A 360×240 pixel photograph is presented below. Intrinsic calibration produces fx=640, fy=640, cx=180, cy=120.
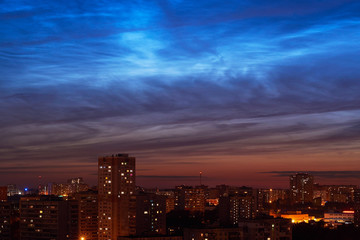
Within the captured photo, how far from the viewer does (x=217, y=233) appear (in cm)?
3350

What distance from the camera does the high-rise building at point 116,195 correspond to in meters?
40.4

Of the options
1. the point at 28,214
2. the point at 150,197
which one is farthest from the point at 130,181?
the point at 28,214

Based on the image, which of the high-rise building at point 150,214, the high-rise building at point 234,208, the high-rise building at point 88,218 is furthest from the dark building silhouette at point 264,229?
the high-rise building at point 234,208

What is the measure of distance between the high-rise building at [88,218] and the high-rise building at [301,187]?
68.9 metres

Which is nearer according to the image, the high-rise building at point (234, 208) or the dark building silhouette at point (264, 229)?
the dark building silhouette at point (264, 229)

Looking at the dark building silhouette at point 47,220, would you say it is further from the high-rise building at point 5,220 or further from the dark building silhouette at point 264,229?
the dark building silhouette at point 264,229

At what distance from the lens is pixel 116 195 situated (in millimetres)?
41219

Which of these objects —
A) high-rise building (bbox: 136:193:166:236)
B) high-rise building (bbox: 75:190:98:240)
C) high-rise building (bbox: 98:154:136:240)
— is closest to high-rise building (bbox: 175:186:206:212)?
high-rise building (bbox: 136:193:166:236)

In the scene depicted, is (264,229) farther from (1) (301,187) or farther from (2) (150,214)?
(1) (301,187)

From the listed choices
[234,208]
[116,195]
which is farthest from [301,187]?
[116,195]

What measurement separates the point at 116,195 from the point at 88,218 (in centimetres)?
331

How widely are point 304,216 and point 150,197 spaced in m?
33.3

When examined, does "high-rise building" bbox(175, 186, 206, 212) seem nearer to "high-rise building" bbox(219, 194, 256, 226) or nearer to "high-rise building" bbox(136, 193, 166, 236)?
"high-rise building" bbox(219, 194, 256, 226)

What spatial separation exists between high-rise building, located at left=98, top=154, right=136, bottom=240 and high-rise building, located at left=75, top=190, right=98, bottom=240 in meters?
1.77
